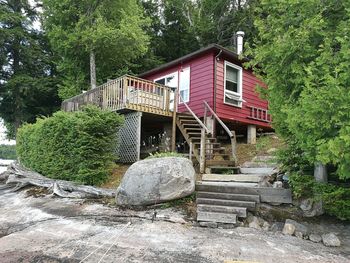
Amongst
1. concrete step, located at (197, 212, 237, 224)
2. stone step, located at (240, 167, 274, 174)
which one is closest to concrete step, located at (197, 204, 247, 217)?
concrete step, located at (197, 212, 237, 224)

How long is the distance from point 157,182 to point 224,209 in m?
1.42

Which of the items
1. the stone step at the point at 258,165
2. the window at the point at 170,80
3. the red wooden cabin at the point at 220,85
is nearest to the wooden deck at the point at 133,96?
the red wooden cabin at the point at 220,85

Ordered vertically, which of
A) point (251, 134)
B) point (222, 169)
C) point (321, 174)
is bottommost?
point (222, 169)

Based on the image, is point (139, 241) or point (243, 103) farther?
point (243, 103)

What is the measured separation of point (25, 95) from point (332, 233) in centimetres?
1810

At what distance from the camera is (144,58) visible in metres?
20.9

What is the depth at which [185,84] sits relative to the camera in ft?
42.4

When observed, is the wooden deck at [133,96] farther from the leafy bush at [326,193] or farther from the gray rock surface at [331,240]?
the gray rock surface at [331,240]

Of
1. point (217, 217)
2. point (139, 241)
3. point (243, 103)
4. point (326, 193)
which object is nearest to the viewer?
point (139, 241)

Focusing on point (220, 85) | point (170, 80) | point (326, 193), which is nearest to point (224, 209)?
point (326, 193)

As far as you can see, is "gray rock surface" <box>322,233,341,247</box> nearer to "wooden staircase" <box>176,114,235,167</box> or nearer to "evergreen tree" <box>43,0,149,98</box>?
"wooden staircase" <box>176,114,235,167</box>

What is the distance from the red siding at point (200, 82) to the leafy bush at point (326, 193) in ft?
20.7

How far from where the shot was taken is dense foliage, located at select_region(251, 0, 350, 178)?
417cm

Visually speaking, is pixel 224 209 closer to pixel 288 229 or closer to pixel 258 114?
pixel 288 229
